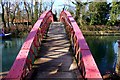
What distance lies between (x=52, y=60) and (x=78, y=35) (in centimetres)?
107

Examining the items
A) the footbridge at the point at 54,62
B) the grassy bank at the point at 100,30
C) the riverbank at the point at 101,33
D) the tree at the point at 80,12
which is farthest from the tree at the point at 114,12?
the footbridge at the point at 54,62

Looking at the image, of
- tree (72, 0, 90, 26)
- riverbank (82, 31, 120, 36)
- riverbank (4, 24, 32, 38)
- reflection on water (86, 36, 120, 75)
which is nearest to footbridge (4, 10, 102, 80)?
reflection on water (86, 36, 120, 75)

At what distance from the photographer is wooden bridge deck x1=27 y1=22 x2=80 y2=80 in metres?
6.43

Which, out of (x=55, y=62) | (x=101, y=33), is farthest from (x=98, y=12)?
(x=55, y=62)

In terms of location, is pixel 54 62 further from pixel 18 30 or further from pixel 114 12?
pixel 114 12

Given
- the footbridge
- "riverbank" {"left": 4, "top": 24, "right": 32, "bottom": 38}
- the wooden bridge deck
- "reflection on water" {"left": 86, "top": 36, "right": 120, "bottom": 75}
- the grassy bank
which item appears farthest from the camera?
the grassy bank

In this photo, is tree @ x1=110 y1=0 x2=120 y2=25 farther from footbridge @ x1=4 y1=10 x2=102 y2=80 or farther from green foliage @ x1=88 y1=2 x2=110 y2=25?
footbridge @ x1=4 y1=10 x2=102 y2=80

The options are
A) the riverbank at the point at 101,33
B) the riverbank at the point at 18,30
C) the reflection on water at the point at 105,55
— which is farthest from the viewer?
the riverbank at the point at 101,33

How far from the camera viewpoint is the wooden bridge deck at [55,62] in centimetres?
643

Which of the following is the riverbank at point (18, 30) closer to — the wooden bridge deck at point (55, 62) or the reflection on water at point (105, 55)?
the reflection on water at point (105, 55)

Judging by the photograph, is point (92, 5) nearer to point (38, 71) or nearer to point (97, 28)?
point (97, 28)

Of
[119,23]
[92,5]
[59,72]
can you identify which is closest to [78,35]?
[59,72]

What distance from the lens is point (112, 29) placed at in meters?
35.5

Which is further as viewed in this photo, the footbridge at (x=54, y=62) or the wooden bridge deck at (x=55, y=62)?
the wooden bridge deck at (x=55, y=62)
